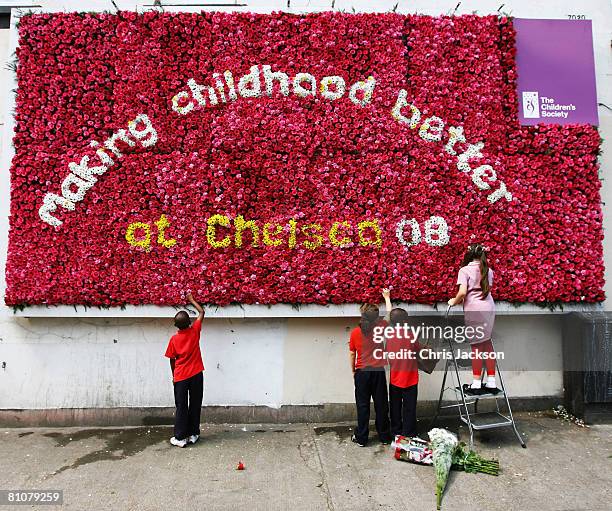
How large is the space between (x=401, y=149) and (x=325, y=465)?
3.92 meters

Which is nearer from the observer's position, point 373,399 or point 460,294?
point 373,399

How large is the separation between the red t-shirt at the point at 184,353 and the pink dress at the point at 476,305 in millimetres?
3163

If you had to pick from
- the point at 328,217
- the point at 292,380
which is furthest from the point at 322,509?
the point at 328,217

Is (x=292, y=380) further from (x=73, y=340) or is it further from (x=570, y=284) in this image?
(x=570, y=284)

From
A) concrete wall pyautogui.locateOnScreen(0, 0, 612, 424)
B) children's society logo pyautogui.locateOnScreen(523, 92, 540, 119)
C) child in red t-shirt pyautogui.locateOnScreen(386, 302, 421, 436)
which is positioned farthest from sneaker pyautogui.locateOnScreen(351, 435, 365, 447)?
children's society logo pyautogui.locateOnScreen(523, 92, 540, 119)

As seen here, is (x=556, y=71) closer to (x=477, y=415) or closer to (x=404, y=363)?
(x=404, y=363)

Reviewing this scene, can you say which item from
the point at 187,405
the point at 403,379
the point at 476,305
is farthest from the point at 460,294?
the point at 187,405

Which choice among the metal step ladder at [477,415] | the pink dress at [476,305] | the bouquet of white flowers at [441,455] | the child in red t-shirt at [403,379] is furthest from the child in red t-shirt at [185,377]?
the pink dress at [476,305]

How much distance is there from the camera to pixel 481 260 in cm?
543

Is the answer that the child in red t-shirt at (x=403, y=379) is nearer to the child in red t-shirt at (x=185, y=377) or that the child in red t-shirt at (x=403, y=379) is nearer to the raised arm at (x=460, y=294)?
the raised arm at (x=460, y=294)

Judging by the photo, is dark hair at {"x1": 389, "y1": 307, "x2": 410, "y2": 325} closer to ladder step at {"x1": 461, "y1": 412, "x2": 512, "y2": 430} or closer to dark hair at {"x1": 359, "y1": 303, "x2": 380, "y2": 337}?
dark hair at {"x1": 359, "y1": 303, "x2": 380, "y2": 337}

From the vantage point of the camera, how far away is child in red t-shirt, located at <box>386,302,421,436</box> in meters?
5.11

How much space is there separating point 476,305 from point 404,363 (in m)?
1.12

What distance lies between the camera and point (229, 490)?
4.24 meters
